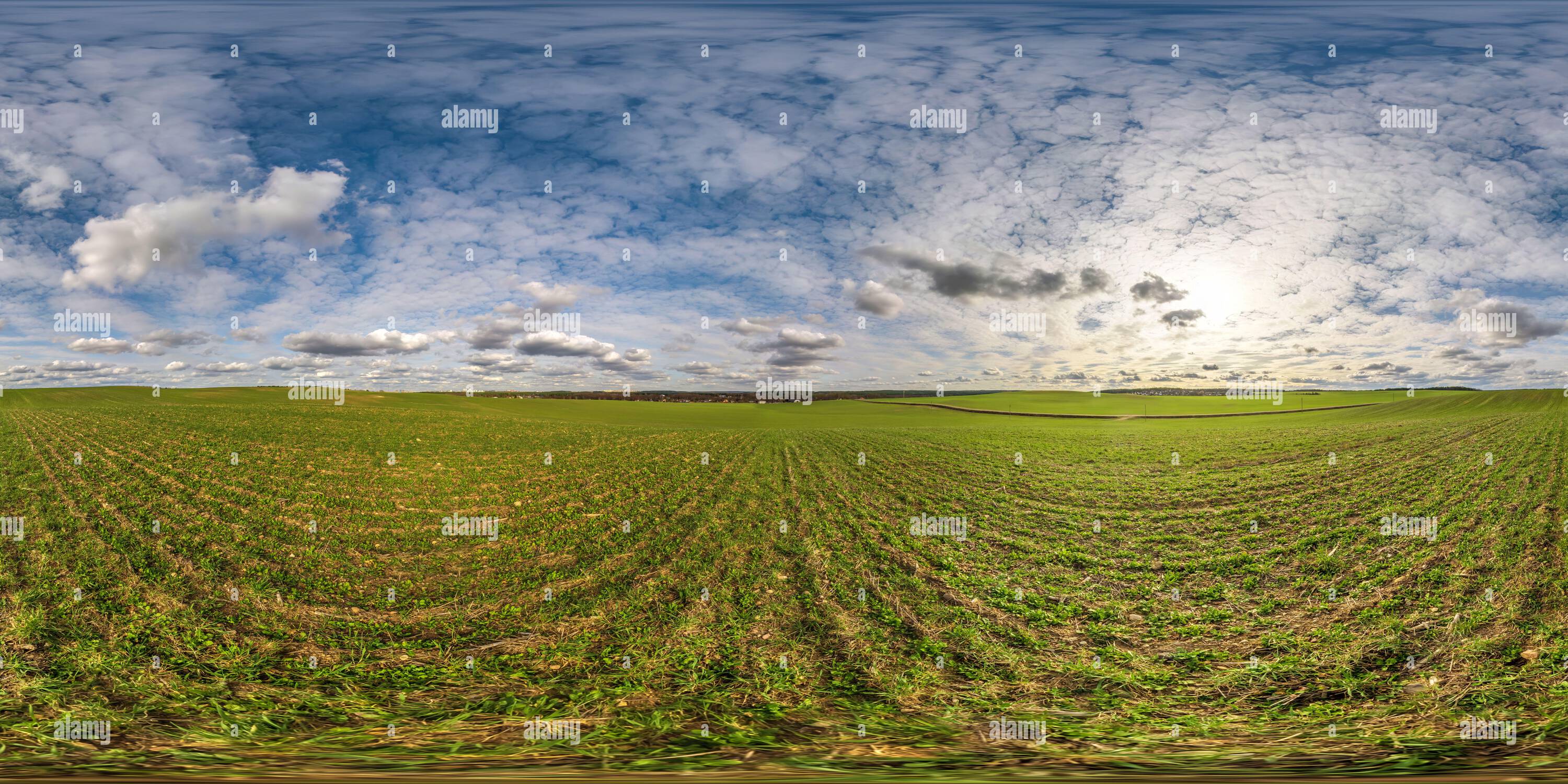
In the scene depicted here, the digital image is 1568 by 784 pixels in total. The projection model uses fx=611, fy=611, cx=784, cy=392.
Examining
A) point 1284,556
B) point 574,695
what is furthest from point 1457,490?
point 574,695

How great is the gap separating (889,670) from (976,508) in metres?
6.47

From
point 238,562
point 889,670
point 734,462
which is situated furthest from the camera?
point 734,462

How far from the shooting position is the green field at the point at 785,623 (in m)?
3.47

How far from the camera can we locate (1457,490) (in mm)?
10742

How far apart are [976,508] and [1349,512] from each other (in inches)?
217

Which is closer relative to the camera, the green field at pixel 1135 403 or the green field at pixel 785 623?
the green field at pixel 785 623

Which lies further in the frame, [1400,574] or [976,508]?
[976,508]

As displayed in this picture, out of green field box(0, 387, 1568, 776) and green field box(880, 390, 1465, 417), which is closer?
green field box(0, 387, 1568, 776)

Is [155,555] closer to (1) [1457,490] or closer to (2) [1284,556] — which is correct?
(2) [1284,556]

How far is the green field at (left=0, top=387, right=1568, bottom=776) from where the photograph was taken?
3.47 m

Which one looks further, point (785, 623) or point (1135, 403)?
point (1135, 403)

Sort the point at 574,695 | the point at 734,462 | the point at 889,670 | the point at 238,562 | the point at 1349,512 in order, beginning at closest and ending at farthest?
1. the point at 574,695
2. the point at 889,670
3. the point at 238,562
4. the point at 1349,512
5. the point at 734,462

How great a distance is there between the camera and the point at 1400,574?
639cm

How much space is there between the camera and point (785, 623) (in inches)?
209
